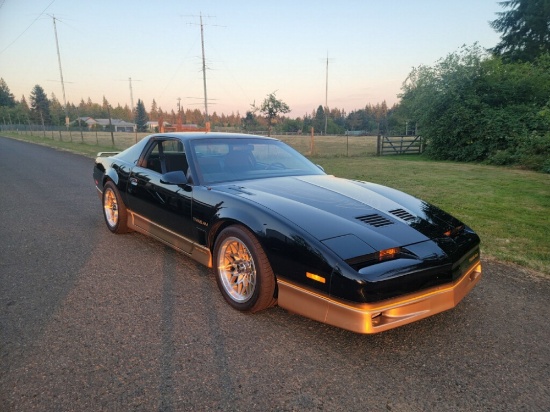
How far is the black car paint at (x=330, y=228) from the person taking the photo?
7.42ft

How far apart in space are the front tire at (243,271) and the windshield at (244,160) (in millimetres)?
720

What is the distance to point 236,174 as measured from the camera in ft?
11.9

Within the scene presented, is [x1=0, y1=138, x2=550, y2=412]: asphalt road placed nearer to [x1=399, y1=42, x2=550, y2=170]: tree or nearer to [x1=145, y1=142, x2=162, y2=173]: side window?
[x1=145, y1=142, x2=162, y2=173]: side window

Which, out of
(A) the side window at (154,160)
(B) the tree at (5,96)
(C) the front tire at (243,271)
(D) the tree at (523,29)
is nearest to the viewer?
(C) the front tire at (243,271)

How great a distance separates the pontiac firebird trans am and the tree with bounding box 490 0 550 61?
31251mm

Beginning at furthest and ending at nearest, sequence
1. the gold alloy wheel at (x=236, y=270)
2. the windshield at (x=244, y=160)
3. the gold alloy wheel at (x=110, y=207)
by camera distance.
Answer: the gold alloy wheel at (x=110, y=207) < the windshield at (x=244, y=160) < the gold alloy wheel at (x=236, y=270)

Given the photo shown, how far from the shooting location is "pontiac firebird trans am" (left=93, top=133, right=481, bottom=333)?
2266 millimetres

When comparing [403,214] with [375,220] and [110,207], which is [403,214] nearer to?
[375,220]

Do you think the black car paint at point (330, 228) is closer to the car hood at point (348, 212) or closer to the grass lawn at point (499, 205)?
the car hood at point (348, 212)

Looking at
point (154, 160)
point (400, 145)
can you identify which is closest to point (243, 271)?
point (154, 160)

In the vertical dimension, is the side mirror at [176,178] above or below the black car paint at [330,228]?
above

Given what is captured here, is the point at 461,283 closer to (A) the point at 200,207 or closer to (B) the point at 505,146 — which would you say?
(A) the point at 200,207

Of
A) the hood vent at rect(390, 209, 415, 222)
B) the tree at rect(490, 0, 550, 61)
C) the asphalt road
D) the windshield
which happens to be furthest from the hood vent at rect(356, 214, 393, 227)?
the tree at rect(490, 0, 550, 61)

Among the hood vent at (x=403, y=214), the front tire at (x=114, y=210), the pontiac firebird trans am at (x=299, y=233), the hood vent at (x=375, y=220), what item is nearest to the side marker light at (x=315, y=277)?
the pontiac firebird trans am at (x=299, y=233)
